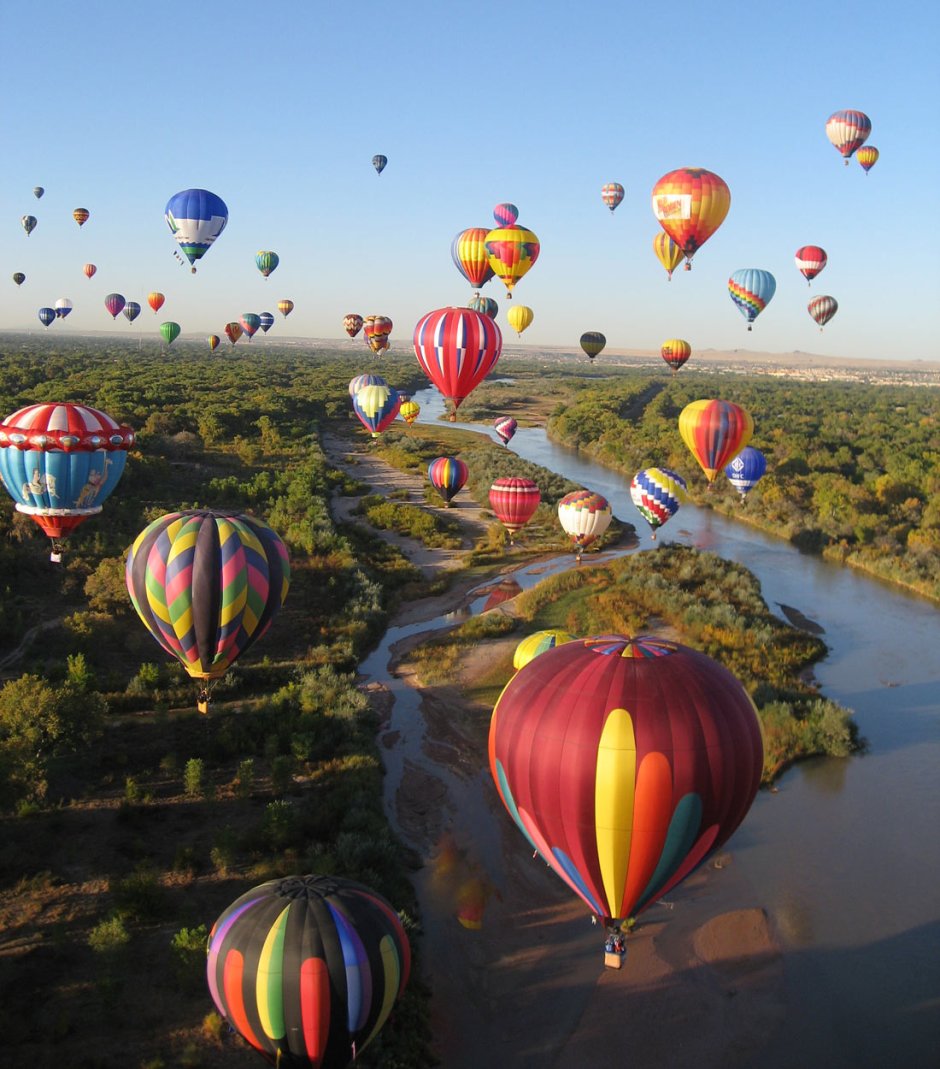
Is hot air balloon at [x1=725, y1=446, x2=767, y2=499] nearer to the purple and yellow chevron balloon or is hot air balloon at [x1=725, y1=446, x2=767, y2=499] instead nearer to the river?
the river

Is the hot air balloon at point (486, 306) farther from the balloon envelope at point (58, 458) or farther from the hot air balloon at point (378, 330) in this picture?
the balloon envelope at point (58, 458)

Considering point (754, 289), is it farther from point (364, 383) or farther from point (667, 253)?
point (364, 383)

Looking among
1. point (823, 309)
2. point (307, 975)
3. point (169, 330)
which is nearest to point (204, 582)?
point (307, 975)

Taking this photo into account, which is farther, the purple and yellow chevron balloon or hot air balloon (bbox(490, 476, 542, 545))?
hot air balloon (bbox(490, 476, 542, 545))

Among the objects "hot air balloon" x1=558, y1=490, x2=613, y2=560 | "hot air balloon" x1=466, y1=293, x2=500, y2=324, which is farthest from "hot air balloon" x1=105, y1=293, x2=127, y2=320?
"hot air balloon" x1=558, y1=490, x2=613, y2=560

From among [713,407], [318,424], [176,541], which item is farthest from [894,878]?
[318,424]

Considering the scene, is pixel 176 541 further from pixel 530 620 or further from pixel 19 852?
pixel 530 620
